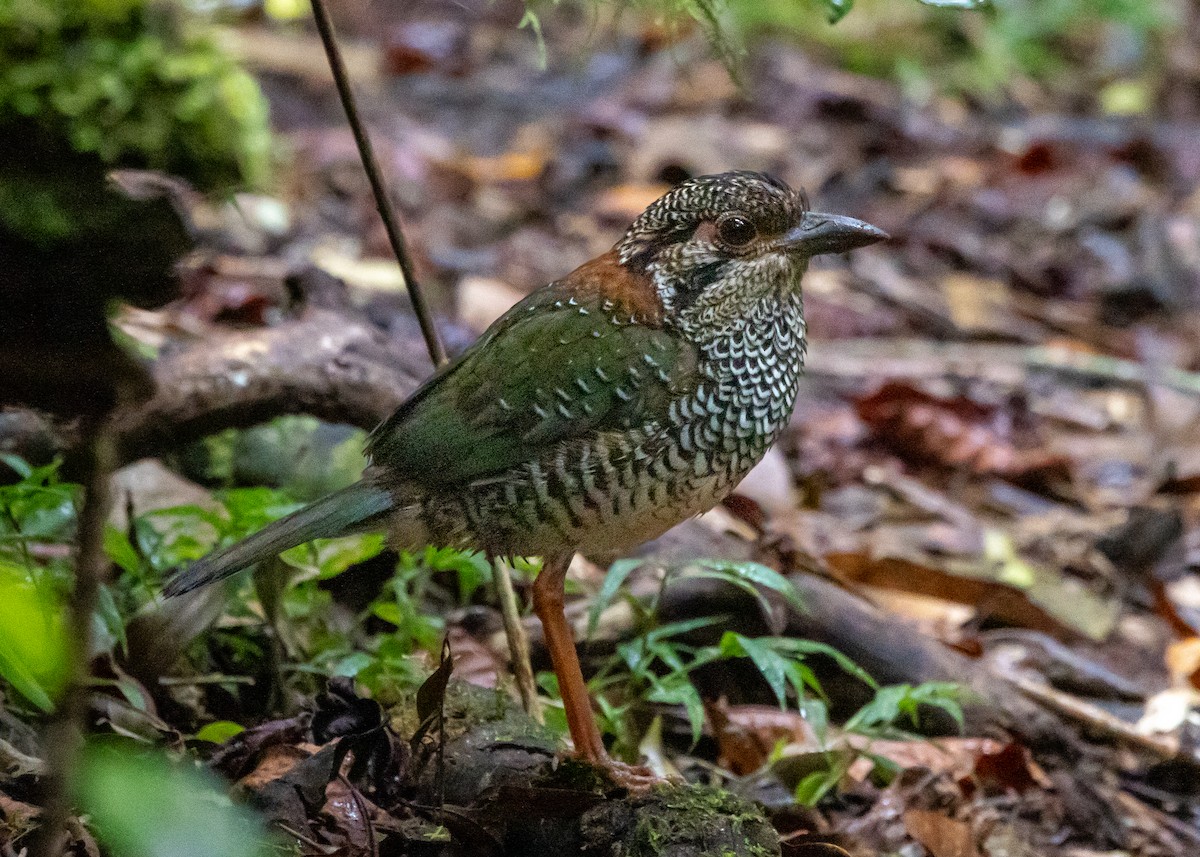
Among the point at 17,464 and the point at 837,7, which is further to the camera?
the point at 17,464

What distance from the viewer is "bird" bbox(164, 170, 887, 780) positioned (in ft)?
8.66

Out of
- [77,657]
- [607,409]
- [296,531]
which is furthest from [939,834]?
[77,657]

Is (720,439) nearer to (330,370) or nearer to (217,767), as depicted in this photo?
(217,767)

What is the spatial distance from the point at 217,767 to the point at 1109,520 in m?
3.51

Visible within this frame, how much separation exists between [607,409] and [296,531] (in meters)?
0.66

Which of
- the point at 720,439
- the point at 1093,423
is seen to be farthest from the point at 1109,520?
the point at 720,439

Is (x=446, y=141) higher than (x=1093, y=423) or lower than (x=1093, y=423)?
higher

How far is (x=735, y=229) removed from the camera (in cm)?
275

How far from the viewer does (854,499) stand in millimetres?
5016

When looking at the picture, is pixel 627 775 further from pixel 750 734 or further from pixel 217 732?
pixel 217 732

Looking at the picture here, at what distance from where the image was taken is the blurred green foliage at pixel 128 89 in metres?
5.22

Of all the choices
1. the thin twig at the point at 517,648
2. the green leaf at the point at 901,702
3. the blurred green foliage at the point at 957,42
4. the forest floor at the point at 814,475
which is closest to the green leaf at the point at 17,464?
the forest floor at the point at 814,475

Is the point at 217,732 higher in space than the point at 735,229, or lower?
lower

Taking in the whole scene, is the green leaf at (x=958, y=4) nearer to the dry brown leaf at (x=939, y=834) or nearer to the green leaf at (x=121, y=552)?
the dry brown leaf at (x=939, y=834)
